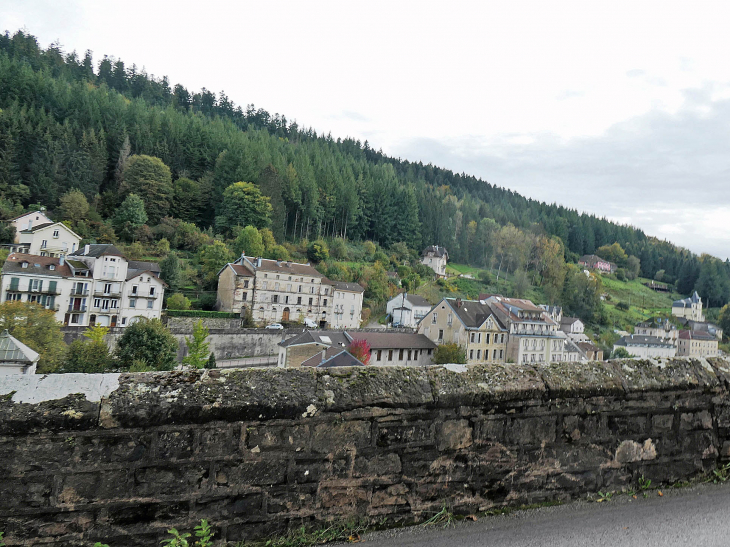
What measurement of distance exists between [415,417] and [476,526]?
0.68 meters

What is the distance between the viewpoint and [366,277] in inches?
2638

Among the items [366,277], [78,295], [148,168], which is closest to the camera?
[78,295]

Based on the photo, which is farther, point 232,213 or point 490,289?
point 490,289

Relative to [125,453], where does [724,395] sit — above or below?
above

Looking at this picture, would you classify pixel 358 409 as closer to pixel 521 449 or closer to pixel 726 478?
pixel 521 449

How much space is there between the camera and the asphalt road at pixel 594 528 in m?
2.50

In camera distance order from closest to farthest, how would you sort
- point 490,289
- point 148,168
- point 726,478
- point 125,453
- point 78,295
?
point 125,453, point 726,478, point 78,295, point 148,168, point 490,289

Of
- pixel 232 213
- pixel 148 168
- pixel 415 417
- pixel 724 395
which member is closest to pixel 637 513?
pixel 724 395

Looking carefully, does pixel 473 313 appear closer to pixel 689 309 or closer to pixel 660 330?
pixel 660 330

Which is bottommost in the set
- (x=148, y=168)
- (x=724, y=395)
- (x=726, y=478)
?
(x=726, y=478)

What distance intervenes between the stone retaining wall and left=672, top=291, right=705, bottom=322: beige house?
113482mm

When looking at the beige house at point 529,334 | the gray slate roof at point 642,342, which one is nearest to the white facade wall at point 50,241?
the beige house at point 529,334

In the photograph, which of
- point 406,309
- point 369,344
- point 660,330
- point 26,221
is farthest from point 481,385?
point 660,330

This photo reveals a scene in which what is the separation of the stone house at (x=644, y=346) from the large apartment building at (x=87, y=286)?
57.9 m
